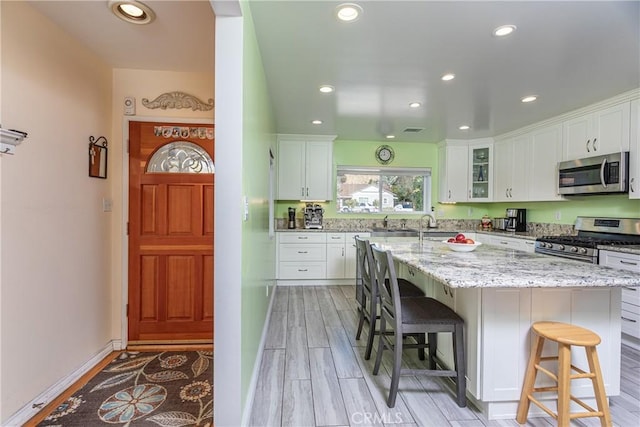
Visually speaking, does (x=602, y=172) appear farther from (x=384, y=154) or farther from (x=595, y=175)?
(x=384, y=154)

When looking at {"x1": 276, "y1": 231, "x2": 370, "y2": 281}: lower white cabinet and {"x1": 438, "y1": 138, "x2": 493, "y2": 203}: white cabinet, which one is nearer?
{"x1": 276, "y1": 231, "x2": 370, "y2": 281}: lower white cabinet

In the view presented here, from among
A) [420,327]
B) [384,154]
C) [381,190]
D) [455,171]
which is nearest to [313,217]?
[381,190]

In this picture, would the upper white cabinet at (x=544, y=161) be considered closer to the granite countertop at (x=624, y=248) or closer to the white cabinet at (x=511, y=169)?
the white cabinet at (x=511, y=169)

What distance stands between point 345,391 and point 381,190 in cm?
379

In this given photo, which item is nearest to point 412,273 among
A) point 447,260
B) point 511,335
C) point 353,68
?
point 447,260

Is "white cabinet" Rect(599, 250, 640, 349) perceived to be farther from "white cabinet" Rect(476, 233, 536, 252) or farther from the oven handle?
"white cabinet" Rect(476, 233, 536, 252)

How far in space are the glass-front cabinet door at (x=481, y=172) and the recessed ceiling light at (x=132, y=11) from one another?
4709 millimetres

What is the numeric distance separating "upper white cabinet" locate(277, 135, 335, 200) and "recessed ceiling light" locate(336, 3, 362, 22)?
294cm

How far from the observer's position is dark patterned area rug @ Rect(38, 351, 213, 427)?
1704mm

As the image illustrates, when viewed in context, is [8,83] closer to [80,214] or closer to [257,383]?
[80,214]

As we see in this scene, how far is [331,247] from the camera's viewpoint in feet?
15.1

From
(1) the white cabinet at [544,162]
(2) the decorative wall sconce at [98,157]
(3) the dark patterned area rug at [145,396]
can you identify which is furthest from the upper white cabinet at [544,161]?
(2) the decorative wall sconce at [98,157]

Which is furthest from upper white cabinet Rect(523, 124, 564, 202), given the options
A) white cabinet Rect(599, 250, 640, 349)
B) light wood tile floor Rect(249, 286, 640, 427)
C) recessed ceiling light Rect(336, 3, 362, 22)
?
recessed ceiling light Rect(336, 3, 362, 22)

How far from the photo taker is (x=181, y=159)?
2.63m
